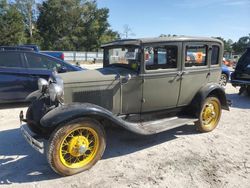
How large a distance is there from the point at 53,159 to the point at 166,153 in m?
1.90

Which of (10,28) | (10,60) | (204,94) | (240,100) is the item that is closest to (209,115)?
(204,94)

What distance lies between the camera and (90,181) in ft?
10.8

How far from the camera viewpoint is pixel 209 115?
521cm

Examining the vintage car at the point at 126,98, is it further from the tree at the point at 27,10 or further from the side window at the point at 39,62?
the tree at the point at 27,10

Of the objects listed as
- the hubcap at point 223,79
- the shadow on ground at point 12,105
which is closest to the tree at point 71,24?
the hubcap at point 223,79

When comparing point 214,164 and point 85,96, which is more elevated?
point 85,96

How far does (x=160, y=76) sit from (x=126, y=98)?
0.76 m

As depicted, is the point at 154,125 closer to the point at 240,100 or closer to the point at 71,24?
the point at 240,100

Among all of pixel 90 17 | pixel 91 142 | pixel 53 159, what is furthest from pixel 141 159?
pixel 90 17

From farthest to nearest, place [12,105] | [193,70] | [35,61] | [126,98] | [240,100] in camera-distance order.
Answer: [240,100] < [12,105] < [35,61] < [193,70] < [126,98]

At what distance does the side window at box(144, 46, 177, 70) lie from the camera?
14.1 ft

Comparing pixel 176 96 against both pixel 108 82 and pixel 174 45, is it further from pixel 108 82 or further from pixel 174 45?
pixel 108 82

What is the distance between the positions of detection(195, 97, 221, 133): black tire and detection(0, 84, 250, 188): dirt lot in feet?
0.52

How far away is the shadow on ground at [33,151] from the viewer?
11.1 feet
